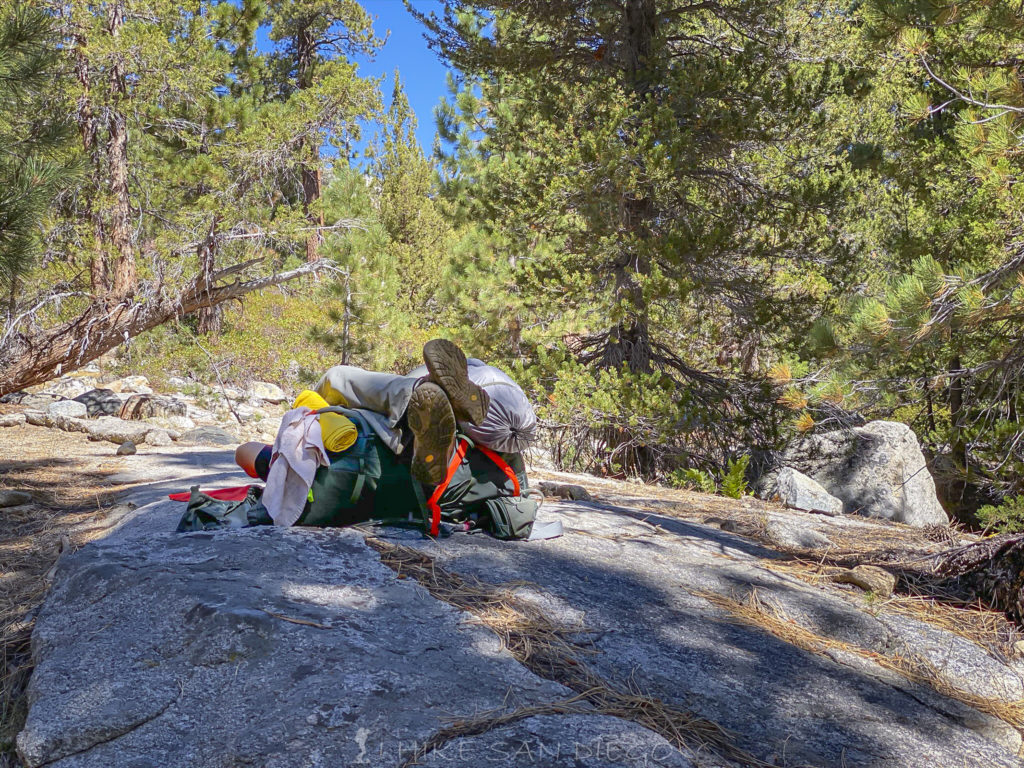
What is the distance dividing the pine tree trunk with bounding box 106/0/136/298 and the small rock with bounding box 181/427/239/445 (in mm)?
1886

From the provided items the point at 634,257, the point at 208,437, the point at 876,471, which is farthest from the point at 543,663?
the point at 208,437

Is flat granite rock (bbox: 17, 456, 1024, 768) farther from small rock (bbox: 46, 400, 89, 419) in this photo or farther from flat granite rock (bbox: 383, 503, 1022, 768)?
small rock (bbox: 46, 400, 89, 419)

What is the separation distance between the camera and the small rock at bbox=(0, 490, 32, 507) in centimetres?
465

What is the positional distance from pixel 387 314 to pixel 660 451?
5163mm

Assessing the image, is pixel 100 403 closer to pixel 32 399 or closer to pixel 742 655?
pixel 32 399

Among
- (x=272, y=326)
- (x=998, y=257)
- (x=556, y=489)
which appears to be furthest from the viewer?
(x=272, y=326)

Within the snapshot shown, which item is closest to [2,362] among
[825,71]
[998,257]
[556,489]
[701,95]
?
[556,489]

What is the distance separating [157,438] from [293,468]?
18.1 feet

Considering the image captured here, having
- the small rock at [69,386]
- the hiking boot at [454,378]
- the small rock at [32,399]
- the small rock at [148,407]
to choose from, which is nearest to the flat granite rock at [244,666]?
the hiking boot at [454,378]

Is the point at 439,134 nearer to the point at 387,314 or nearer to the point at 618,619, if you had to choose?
the point at 387,314

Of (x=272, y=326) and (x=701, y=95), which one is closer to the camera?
(x=701, y=95)

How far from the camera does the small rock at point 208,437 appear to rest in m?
7.92

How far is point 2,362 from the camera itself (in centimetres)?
618

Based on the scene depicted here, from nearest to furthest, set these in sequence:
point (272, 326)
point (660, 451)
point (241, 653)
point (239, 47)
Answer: point (241, 653), point (660, 451), point (239, 47), point (272, 326)
